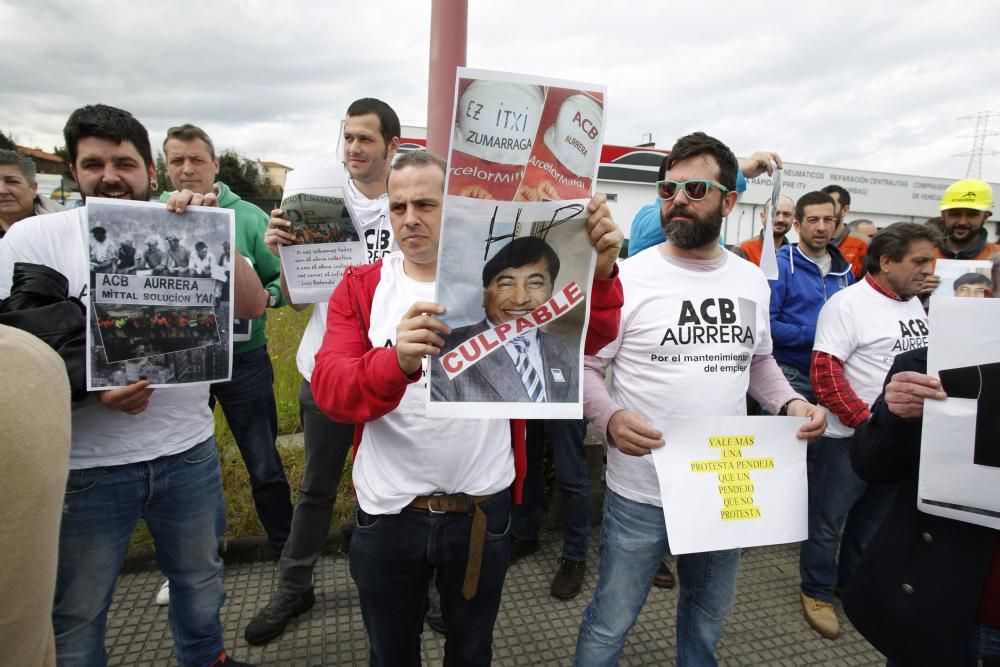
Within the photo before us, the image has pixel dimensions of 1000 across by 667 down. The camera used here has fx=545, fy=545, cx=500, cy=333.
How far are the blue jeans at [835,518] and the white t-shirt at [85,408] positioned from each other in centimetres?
307

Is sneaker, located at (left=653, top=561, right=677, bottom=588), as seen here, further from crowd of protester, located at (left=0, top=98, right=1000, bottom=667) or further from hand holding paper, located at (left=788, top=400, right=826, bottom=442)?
hand holding paper, located at (left=788, top=400, right=826, bottom=442)

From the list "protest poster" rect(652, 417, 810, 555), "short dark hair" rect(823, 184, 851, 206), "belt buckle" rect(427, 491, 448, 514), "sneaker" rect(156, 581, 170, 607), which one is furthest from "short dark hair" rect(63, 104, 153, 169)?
"short dark hair" rect(823, 184, 851, 206)

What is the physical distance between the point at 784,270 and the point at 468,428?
2.81 m

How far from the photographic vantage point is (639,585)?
1.89 m

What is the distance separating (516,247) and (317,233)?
128cm

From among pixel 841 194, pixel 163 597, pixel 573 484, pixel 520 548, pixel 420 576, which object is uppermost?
pixel 841 194

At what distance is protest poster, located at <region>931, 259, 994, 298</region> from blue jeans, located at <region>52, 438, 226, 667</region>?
2.95m

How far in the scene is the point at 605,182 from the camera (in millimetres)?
22547

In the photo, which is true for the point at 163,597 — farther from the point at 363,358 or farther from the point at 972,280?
the point at 972,280

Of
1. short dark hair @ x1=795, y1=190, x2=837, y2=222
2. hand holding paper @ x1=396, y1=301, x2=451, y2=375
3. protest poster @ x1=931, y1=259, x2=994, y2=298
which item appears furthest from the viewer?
short dark hair @ x1=795, y1=190, x2=837, y2=222

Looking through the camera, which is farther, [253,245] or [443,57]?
[443,57]

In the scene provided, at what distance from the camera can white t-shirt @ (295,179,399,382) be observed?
7.97ft

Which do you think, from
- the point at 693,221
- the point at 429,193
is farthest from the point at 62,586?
the point at 693,221

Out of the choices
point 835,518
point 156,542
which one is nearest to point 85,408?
point 156,542
